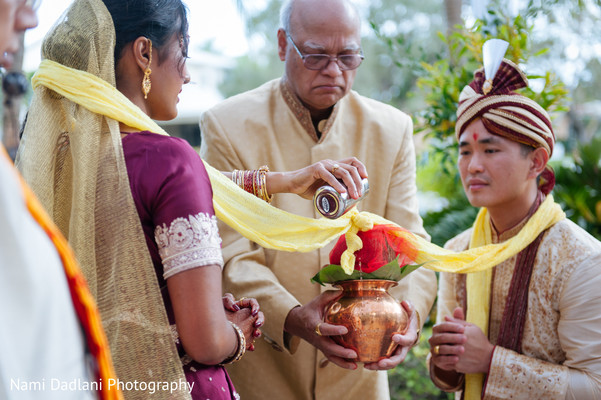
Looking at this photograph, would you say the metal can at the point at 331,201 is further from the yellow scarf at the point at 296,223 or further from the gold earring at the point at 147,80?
the gold earring at the point at 147,80

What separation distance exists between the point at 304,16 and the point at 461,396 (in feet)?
7.32

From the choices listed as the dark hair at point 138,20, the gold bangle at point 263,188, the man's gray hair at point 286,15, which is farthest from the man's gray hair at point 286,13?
the dark hair at point 138,20

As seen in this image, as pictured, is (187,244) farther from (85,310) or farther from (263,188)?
(263,188)

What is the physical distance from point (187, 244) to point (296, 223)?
805 mm

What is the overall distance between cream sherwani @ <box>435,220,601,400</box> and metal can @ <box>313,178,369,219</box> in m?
1.29

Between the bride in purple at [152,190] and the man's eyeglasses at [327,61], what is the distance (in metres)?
1.08

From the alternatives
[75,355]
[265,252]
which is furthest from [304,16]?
[75,355]

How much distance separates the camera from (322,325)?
8.63ft

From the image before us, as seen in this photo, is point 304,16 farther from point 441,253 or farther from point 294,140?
point 441,253

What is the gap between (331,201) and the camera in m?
2.51

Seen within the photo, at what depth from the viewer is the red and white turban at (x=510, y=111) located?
11.0ft

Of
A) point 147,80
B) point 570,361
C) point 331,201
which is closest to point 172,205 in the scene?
point 147,80

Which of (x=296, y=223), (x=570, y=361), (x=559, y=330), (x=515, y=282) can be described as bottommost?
(x=570, y=361)

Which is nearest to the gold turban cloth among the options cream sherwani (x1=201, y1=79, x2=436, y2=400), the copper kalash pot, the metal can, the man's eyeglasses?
cream sherwani (x1=201, y1=79, x2=436, y2=400)
